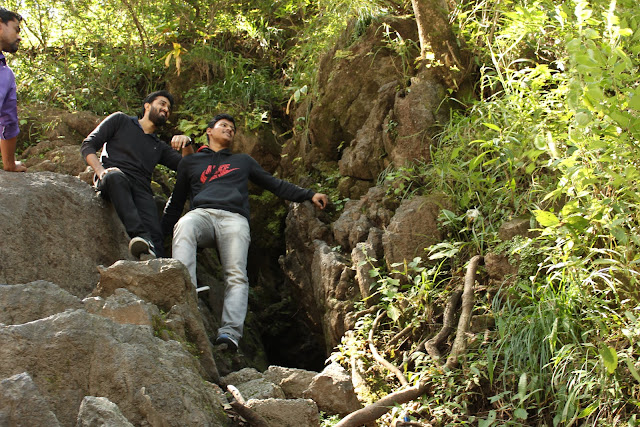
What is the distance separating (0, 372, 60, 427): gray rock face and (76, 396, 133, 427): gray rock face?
4.6 inches

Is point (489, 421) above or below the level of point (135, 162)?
below

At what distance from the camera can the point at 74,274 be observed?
4.80 meters

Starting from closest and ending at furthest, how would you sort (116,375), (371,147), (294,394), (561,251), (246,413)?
1. (116,375)
2. (246,413)
3. (294,394)
4. (561,251)
5. (371,147)

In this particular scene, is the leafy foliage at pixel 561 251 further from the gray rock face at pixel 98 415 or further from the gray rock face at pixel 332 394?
the gray rock face at pixel 98 415

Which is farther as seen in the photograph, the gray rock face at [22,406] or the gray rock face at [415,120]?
the gray rock face at [415,120]

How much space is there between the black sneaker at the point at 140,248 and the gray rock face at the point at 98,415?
2.44 meters

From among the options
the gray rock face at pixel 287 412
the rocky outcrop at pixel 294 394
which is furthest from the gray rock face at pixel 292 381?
the gray rock face at pixel 287 412

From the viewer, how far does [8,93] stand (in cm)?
519

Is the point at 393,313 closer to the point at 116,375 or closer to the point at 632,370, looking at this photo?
the point at 632,370

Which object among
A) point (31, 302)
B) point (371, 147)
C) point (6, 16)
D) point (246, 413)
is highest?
point (6, 16)

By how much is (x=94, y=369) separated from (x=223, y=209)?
2.77 metres

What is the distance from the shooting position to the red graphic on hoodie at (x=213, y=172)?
19.9ft

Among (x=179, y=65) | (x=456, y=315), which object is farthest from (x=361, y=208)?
(x=179, y=65)

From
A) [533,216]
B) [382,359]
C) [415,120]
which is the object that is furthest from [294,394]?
[415,120]
